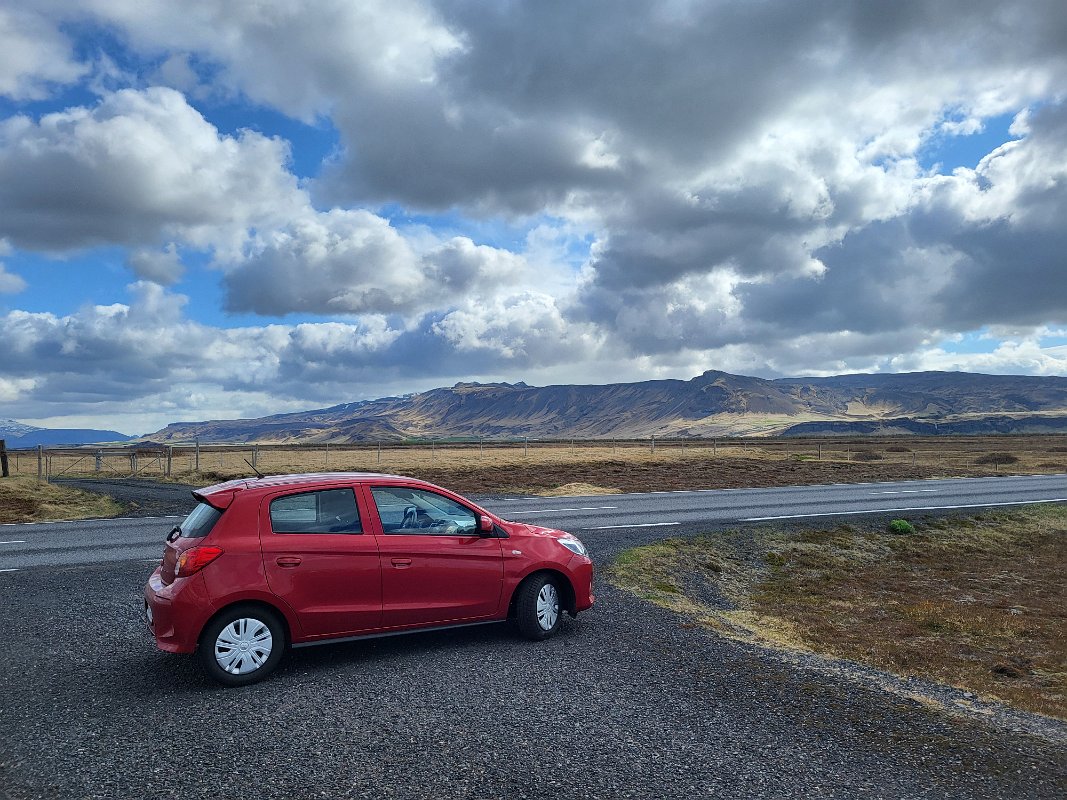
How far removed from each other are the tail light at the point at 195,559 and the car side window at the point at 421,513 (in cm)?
159

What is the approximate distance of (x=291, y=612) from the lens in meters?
6.88

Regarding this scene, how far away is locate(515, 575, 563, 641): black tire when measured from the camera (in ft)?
26.8

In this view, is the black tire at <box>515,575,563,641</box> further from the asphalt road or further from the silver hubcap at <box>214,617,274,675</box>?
the asphalt road

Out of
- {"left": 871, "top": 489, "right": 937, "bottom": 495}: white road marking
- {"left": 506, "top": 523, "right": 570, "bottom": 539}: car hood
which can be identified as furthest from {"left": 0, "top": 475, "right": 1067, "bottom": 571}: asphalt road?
{"left": 506, "top": 523, "right": 570, "bottom": 539}: car hood

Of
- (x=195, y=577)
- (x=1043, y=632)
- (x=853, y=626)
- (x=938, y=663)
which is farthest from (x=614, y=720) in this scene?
(x=1043, y=632)

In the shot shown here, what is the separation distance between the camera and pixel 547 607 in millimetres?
8398

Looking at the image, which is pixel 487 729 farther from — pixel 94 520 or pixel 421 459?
pixel 421 459

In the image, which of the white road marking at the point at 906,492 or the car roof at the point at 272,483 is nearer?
the car roof at the point at 272,483

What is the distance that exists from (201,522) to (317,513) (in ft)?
3.41

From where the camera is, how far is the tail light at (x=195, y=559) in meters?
6.60

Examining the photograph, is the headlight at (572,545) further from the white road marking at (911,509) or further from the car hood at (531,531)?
the white road marking at (911,509)

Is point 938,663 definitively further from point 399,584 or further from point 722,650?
point 399,584

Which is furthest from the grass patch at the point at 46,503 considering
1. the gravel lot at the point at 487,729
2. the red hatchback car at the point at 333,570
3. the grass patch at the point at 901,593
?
the red hatchback car at the point at 333,570

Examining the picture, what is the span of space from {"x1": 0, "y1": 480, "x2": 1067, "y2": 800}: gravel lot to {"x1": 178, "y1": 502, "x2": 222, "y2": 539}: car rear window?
136 centimetres
